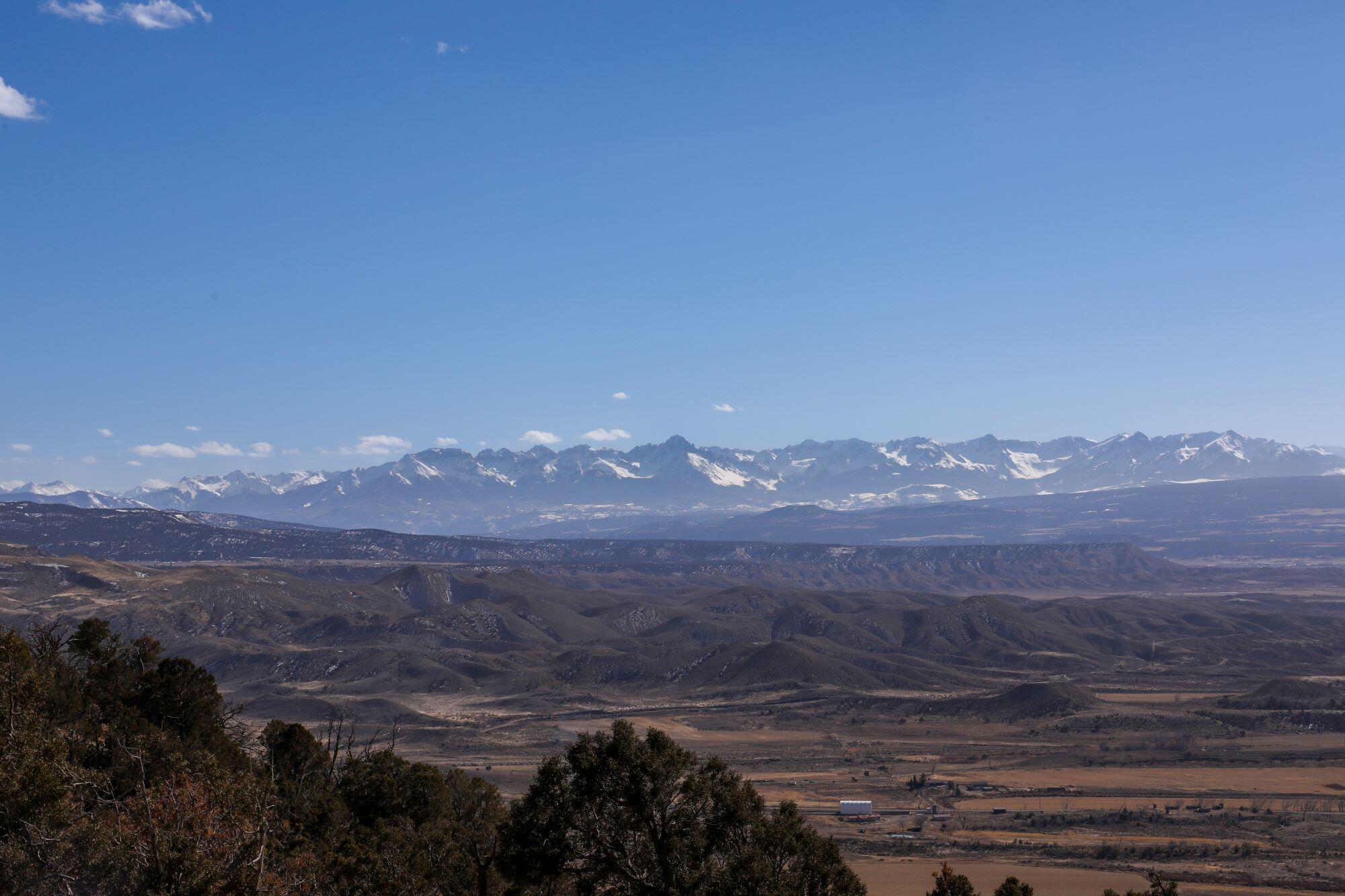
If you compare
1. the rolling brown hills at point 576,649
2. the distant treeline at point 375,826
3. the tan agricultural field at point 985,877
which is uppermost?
the distant treeline at point 375,826

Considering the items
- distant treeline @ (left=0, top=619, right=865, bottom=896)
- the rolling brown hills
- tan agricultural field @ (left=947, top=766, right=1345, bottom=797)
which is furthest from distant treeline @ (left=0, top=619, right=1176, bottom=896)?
the rolling brown hills

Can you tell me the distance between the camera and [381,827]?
32.2 metres

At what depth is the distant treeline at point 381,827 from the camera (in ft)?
54.3

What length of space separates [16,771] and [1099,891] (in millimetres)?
53261

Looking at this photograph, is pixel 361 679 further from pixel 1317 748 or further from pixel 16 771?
pixel 16 771

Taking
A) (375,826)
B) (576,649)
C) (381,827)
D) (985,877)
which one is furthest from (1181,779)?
(576,649)

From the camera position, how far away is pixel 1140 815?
74.2 m

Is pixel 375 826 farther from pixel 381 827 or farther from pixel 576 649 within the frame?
pixel 576 649

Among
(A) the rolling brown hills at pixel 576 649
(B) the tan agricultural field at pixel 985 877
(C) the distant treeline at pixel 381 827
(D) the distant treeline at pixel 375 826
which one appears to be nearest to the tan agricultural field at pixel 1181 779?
(B) the tan agricultural field at pixel 985 877

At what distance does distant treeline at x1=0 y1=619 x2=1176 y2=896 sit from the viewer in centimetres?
1656

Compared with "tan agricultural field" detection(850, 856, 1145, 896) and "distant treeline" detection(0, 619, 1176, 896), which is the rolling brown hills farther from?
"distant treeline" detection(0, 619, 1176, 896)

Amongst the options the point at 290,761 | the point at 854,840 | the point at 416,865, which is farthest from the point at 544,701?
the point at 416,865

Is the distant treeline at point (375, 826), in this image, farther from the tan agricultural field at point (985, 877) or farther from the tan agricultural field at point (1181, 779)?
Answer: the tan agricultural field at point (1181, 779)

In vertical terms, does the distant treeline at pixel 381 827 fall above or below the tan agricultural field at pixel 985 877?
above
